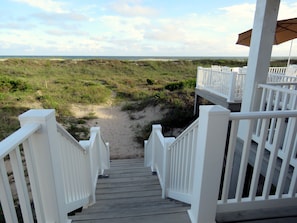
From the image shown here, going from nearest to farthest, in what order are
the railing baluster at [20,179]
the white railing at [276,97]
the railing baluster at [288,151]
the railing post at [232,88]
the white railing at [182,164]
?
the railing baluster at [20,179]
the railing baluster at [288,151]
the white railing at [182,164]
the white railing at [276,97]
the railing post at [232,88]

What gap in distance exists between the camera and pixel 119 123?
377 inches

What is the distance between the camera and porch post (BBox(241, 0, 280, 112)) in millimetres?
2799

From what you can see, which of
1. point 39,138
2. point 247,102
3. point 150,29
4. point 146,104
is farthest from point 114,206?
point 150,29

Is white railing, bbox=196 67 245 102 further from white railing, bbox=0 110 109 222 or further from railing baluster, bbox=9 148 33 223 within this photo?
railing baluster, bbox=9 148 33 223

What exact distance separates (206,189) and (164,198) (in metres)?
1.48

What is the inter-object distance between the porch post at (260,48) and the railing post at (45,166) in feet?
10.2

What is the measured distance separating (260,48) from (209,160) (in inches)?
94.6

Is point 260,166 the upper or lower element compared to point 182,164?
upper

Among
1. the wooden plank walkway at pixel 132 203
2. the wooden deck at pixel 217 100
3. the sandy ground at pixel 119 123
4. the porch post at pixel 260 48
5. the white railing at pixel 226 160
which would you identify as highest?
the porch post at pixel 260 48

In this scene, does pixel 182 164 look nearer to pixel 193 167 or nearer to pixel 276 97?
pixel 193 167

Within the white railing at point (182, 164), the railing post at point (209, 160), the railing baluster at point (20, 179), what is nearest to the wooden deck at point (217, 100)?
the white railing at point (182, 164)

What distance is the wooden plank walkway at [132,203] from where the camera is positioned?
6.17 ft

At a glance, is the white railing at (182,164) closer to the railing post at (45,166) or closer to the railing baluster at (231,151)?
the railing baluster at (231,151)

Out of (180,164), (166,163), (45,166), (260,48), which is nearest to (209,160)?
(180,164)
